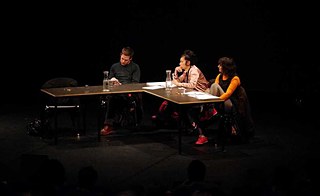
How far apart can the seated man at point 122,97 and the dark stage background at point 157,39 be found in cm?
265

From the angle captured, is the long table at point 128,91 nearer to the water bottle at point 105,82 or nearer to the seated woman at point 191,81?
the water bottle at point 105,82

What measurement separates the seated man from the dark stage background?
265 centimetres

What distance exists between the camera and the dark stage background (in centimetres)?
1195

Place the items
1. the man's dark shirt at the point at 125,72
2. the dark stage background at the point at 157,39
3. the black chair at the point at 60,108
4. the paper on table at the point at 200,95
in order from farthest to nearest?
the dark stage background at the point at 157,39 → the man's dark shirt at the point at 125,72 → the black chair at the point at 60,108 → the paper on table at the point at 200,95

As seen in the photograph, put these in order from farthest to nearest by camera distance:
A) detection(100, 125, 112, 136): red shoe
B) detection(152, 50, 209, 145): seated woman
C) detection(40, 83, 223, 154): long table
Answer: detection(100, 125, 112, 136): red shoe, detection(152, 50, 209, 145): seated woman, detection(40, 83, 223, 154): long table

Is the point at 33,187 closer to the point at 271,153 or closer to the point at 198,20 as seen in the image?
the point at 271,153

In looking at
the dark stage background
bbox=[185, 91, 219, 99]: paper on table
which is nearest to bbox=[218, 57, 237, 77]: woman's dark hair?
bbox=[185, 91, 219, 99]: paper on table

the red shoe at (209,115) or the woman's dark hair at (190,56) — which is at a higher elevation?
the woman's dark hair at (190,56)

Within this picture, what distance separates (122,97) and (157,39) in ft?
10.2

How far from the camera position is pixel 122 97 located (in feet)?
31.6

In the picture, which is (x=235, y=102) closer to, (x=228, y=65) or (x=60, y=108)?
(x=228, y=65)

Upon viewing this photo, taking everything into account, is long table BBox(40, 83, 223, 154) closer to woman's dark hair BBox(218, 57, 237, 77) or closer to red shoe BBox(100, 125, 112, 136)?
red shoe BBox(100, 125, 112, 136)

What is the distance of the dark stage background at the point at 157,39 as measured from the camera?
1195 cm

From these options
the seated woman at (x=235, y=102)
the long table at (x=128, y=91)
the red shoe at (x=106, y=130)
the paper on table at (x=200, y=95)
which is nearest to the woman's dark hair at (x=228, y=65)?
the seated woman at (x=235, y=102)
